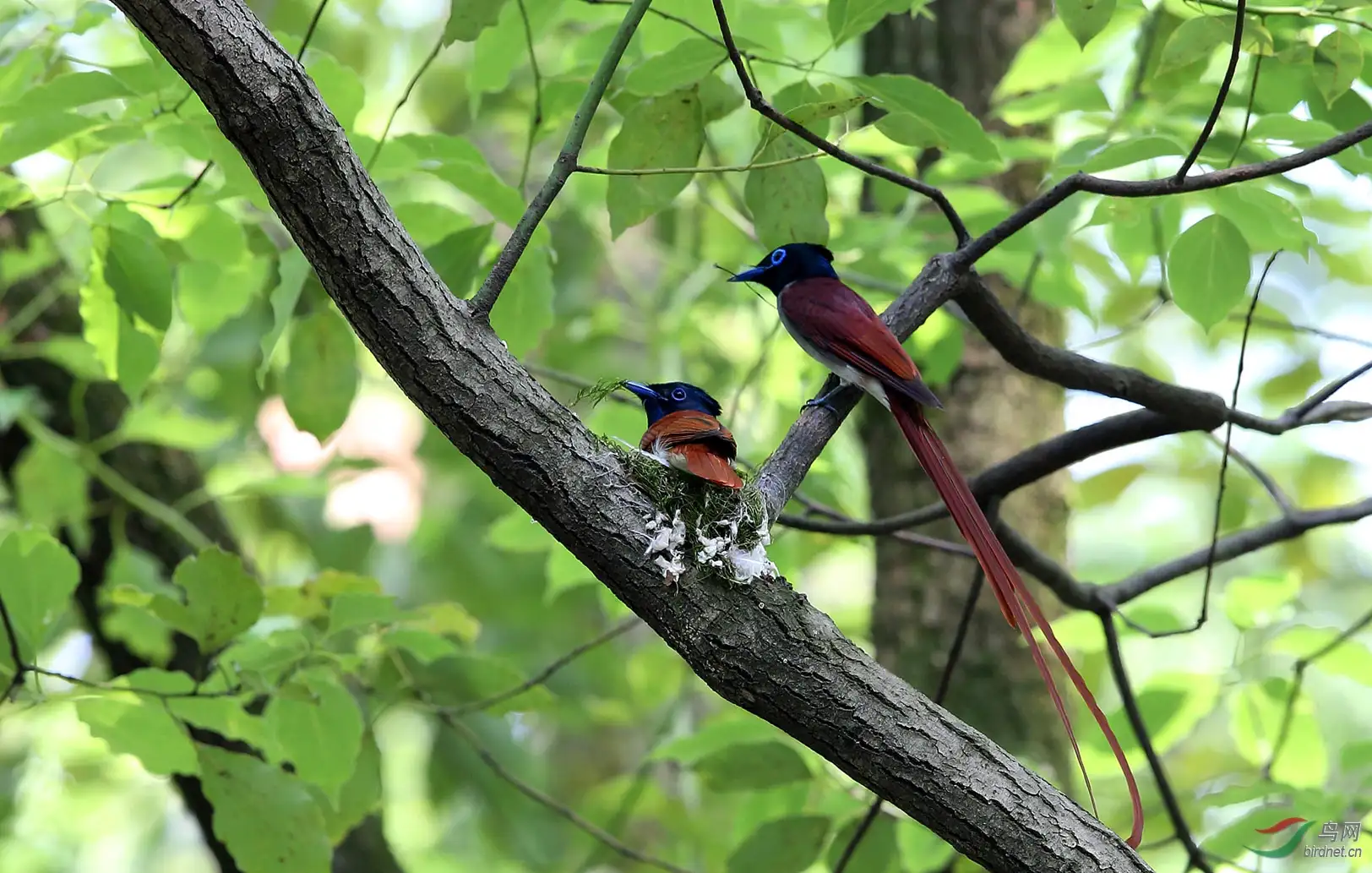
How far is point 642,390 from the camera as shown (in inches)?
89.4

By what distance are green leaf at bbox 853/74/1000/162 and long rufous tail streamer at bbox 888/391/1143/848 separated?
17.6 inches

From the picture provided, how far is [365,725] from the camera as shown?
2.59 metres

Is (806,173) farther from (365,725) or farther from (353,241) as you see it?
(365,725)

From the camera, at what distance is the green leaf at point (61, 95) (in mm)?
1894

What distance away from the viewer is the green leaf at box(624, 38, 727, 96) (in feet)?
6.31

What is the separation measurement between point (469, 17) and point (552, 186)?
1.47ft

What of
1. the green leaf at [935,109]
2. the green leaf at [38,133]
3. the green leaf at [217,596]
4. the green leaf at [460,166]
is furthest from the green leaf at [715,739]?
the green leaf at [38,133]

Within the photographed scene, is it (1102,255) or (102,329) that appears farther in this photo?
(1102,255)

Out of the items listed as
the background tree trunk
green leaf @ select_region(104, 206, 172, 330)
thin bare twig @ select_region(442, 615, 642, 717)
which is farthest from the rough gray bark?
the background tree trunk

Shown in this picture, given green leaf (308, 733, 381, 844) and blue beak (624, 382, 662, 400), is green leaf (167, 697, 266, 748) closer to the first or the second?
green leaf (308, 733, 381, 844)

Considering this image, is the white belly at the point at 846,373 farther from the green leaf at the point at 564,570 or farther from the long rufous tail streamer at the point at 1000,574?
the green leaf at the point at 564,570

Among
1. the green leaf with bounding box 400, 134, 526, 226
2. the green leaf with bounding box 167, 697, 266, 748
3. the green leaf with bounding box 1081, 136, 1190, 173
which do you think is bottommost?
the green leaf with bounding box 167, 697, 266, 748

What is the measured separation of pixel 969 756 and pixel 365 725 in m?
1.44

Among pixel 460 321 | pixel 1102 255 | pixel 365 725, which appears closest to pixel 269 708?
pixel 365 725
